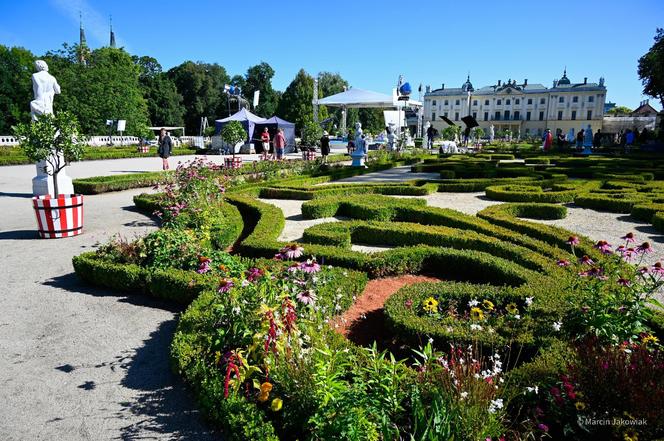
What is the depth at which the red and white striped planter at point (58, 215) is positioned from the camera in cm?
702

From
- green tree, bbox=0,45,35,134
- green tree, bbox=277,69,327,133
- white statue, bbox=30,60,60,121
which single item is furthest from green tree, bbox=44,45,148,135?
white statue, bbox=30,60,60,121

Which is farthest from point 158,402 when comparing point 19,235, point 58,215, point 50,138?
point 50,138

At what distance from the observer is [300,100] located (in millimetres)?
55219

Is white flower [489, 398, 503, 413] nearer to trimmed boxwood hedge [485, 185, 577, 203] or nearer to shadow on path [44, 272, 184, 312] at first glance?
shadow on path [44, 272, 184, 312]

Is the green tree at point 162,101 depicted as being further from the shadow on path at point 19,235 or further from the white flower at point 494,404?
the white flower at point 494,404

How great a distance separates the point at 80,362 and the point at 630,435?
379cm

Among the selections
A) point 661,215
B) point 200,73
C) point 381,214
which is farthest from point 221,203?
point 200,73

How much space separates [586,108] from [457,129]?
5760 centimetres

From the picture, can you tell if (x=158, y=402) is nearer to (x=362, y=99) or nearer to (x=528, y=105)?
(x=362, y=99)

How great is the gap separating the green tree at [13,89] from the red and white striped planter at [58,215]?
39.4 meters

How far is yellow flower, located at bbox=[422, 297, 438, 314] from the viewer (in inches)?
155

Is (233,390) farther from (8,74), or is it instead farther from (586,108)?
(586,108)

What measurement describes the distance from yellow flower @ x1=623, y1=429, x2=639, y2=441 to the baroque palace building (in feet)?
275

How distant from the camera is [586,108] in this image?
3231 inches
